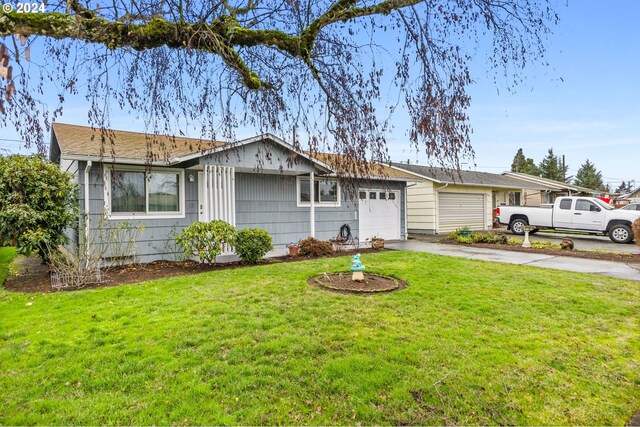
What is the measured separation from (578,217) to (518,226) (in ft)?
7.57

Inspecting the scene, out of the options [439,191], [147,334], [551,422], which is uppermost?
[439,191]

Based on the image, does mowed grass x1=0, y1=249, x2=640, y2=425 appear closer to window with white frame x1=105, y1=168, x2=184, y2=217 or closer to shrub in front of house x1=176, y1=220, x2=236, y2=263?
shrub in front of house x1=176, y1=220, x2=236, y2=263

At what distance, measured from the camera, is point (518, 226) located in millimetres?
16609

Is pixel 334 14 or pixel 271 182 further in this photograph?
pixel 271 182

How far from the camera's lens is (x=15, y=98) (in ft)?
8.18

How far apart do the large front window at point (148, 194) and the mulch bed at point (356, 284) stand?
4802 mm

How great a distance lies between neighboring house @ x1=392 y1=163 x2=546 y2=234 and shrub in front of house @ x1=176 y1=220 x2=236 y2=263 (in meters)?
9.86

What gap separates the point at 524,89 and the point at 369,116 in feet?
4.65

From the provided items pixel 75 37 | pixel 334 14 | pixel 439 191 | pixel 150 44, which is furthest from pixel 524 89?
pixel 439 191

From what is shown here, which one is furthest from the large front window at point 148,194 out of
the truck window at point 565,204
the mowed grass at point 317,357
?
the truck window at point 565,204

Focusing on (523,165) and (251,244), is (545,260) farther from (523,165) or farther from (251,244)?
(523,165)

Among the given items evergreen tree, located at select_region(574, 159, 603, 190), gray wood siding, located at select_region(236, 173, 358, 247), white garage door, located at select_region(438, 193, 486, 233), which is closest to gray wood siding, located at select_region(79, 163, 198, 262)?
gray wood siding, located at select_region(236, 173, 358, 247)

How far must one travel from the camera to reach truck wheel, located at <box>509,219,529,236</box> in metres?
16.5

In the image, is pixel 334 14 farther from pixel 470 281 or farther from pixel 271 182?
pixel 271 182
